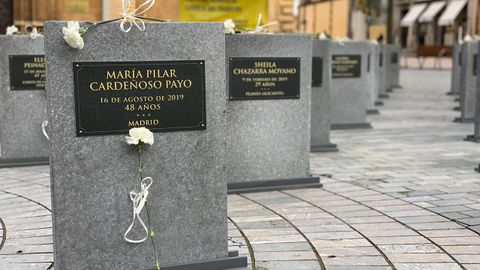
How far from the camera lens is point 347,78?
10094 mm

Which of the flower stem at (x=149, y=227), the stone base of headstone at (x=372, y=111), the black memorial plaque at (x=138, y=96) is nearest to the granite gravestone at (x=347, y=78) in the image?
the stone base of headstone at (x=372, y=111)

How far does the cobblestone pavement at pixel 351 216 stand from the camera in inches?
161

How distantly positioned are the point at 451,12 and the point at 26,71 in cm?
3967

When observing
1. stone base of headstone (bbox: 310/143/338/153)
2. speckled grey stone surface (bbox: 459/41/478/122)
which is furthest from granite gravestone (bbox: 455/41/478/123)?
stone base of headstone (bbox: 310/143/338/153)

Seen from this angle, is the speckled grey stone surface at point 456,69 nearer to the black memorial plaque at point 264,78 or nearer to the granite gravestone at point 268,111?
the granite gravestone at point 268,111

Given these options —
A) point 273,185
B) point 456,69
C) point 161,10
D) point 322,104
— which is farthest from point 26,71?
point 456,69

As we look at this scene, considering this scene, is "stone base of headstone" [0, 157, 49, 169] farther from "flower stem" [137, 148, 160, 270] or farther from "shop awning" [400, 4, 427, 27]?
"shop awning" [400, 4, 427, 27]

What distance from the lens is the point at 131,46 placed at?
3330mm

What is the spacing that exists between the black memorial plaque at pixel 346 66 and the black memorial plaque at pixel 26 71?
463cm

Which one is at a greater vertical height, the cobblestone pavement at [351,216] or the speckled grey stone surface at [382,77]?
the speckled grey stone surface at [382,77]

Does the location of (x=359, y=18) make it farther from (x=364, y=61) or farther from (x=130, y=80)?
(x=130, y=80)

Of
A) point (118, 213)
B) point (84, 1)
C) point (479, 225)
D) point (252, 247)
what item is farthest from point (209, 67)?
point (84, 1)

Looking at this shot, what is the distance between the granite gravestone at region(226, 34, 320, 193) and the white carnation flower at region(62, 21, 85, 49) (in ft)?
8.58

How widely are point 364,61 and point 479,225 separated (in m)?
5.66
